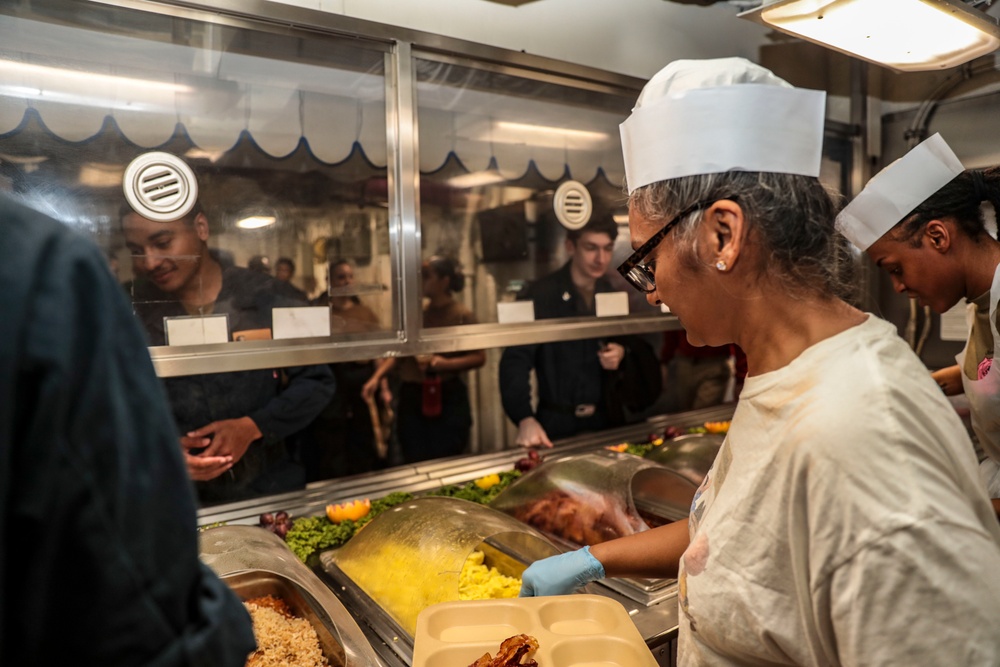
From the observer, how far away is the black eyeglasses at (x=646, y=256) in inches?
37.6

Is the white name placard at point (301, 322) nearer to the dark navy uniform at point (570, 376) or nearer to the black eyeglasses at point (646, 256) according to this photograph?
the dark navy uniform at point (570, 376)

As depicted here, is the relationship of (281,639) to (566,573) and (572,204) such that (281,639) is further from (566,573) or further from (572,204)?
(572,204)

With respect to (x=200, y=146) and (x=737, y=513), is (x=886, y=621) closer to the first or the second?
(x=737, y=513)

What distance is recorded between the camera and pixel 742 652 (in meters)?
0.90

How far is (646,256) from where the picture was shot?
103 centimetres

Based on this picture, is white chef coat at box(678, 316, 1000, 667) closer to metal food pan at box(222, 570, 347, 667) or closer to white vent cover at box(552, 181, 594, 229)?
metal food pan at box(222, 570, 347, 667)

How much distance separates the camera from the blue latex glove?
4.32ft

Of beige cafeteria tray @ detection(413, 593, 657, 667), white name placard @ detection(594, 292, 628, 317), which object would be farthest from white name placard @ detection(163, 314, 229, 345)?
white name placard @ detection(594, 292, 628, 317)

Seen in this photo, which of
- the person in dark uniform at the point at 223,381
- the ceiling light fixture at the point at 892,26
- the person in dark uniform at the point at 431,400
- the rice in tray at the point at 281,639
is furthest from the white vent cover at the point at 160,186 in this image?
the ceiling light fixture at the point at 892,26

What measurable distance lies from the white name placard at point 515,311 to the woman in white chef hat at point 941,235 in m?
1.11

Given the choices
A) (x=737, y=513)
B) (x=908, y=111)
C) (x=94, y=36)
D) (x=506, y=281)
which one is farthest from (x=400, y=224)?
(x=908, y=111)

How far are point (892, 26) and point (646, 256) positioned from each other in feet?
5.22

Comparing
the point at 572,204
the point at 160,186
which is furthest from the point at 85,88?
the point at 572,204

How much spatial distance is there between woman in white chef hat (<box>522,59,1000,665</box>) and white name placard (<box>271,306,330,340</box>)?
4.14 feet
